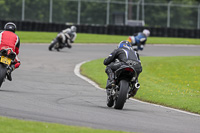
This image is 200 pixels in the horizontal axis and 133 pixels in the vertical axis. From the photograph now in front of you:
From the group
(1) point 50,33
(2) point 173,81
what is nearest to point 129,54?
(2) point 173,81

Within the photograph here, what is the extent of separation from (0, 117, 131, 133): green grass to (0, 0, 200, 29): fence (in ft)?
114

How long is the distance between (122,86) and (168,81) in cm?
→ 762

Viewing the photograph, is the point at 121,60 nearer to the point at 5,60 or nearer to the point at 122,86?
the point at 122,86

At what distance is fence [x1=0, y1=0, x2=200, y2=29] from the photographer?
44.3 m

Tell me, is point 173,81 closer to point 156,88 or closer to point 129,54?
point 156,88

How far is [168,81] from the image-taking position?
17.2m

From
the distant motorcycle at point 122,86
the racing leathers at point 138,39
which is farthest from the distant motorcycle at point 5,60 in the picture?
the racing leathers at point 138,39

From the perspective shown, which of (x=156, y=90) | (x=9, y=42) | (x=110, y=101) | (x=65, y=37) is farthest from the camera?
(x=65, y=37)

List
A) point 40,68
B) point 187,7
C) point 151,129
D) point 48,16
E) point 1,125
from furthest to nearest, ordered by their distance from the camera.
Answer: point 187,7 < point 48,16 < point 40,68 < point 151,129 < point 1,125

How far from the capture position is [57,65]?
2075 cm

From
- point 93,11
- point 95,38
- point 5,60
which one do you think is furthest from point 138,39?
point 93,11

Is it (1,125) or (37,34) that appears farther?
(37,34)

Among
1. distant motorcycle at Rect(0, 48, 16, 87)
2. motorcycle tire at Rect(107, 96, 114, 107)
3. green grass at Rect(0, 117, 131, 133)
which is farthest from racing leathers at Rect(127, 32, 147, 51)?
green grass at Rect(0, 117, 131, 133)

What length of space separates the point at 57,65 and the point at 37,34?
1845 centimetres
